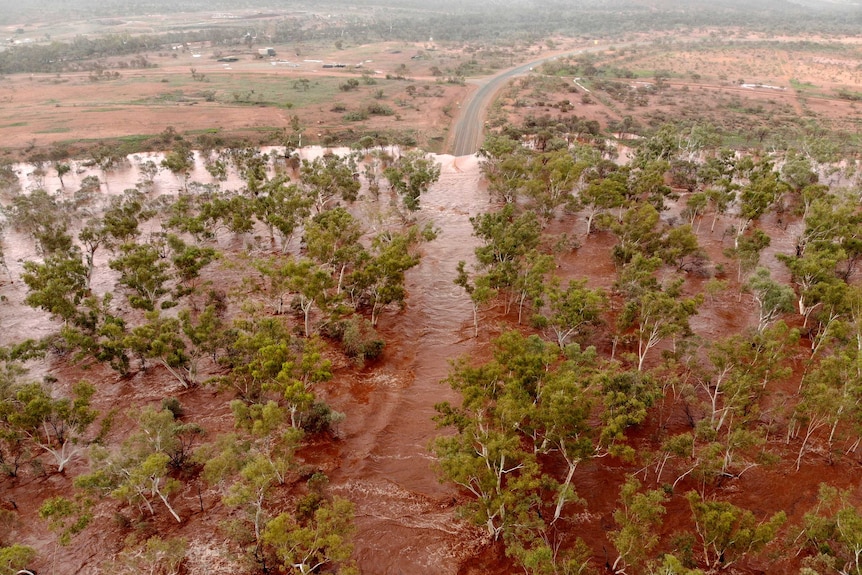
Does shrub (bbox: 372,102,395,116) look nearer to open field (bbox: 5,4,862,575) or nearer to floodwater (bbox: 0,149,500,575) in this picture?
open field (bbox: 5,4,862,575)

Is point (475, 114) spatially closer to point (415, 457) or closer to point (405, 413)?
point (405, 413)

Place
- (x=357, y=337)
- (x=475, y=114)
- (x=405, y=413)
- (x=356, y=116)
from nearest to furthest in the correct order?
(x=405, y=413)
(x=357, y=337)
(x=356, y=116)
(x=475, y=114)

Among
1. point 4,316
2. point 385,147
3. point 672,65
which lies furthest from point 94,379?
point 672,65

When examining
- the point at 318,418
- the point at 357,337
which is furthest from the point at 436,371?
the point at 318,418

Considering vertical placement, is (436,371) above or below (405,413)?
above

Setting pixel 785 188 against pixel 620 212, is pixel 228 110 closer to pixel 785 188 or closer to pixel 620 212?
pixel 620 212

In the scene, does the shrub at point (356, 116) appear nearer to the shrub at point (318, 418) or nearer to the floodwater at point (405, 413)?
the floodwater at point (405, 413)

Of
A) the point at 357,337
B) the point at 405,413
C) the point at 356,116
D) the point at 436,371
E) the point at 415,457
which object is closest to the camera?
the point at 415,457

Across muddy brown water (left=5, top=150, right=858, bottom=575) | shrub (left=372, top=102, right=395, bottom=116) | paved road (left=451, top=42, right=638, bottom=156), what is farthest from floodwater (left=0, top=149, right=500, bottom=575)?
shrub (left=372, top=102, right=395, bottom=116)

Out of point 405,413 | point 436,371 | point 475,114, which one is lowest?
point 405,413
